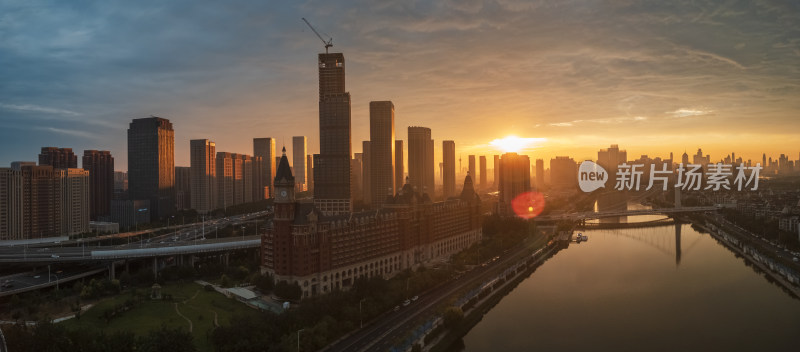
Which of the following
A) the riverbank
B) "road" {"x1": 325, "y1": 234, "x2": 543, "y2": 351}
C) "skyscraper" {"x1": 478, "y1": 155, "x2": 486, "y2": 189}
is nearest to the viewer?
"road" {"x1": 325, "y1": 234, "x2": 543, "y2": 351}

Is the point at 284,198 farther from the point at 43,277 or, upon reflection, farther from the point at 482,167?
the point at 482,167

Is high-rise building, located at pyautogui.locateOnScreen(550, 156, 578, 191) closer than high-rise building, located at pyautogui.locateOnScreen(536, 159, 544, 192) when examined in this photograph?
Yes

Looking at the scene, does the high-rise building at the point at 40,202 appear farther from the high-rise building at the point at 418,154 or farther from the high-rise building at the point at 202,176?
the high-rise building at the point at 418,154

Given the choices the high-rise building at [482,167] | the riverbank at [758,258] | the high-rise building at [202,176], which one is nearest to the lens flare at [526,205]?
the riverbank at [758,258]

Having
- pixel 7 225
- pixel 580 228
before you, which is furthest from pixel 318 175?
pixel 580 228

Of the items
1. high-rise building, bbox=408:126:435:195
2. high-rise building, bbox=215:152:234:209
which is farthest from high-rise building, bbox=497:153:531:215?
high-rise building, bbox=215:152:234:209

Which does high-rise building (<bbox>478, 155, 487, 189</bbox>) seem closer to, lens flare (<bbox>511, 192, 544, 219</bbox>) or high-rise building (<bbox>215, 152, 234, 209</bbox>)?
lens flare (<bbox>511, 192, 544, 219</bbox>)

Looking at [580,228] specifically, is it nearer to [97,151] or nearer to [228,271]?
[228,271]
